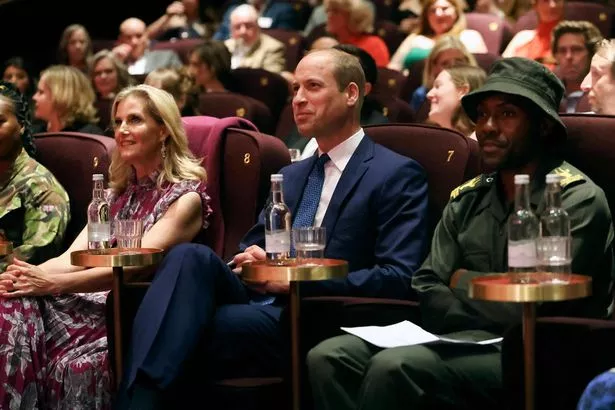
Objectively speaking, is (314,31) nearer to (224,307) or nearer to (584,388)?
(224,307)

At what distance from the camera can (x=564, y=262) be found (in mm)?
3021

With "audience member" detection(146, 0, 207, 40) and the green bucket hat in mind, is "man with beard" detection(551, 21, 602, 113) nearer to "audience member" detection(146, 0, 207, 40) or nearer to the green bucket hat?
the green bucket hat

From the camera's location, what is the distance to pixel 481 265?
3443 mm

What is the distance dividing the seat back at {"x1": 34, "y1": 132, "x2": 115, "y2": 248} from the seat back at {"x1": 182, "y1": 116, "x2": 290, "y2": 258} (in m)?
0.39

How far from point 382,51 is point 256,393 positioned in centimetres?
408

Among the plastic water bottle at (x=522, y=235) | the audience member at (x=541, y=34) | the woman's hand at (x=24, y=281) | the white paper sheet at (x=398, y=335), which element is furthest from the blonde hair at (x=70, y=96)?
the plastic water bottle at (x=522, y=235)

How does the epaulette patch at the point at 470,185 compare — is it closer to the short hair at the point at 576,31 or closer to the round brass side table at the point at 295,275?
the round brass side table at the point at 295,275

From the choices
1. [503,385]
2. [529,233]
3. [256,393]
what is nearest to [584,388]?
[503,385]

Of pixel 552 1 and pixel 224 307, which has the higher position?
pixel 552 1

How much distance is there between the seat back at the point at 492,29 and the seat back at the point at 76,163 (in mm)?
3191

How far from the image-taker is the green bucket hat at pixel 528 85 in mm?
3361

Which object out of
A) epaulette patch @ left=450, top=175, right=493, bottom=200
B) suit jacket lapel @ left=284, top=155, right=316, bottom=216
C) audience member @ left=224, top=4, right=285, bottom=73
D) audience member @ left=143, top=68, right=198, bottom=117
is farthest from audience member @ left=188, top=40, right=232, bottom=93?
epaulette patch @ left=450, top=175, right=493, bottom=200

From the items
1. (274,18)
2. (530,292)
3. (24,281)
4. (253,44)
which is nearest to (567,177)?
(530,292)

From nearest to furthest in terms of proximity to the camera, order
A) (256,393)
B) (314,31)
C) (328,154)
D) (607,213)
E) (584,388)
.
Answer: (584,388)
(607,213)
(256,393)
(328,154)
(314,31)
